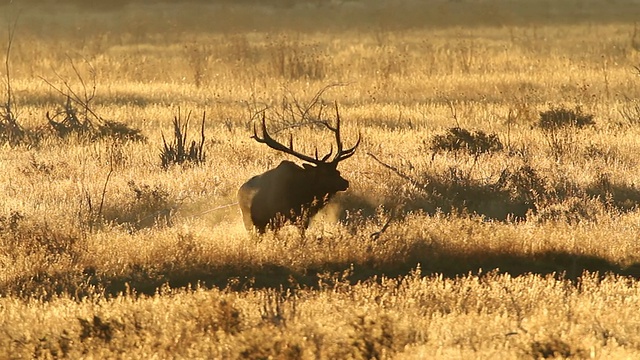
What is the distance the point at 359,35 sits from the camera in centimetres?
4262

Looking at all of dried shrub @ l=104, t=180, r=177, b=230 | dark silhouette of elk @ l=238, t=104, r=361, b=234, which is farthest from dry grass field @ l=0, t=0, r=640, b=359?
dark silhouette of elk @ l=238, t=104, r=361, b=234

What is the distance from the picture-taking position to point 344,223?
12594 millimetres

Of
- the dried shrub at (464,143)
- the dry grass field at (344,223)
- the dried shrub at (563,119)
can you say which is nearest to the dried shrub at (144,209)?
the dry grass field at (344,223)

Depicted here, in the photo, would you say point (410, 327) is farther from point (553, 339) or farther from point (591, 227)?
point (591, 227)

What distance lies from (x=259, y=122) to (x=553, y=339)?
13304 millimetres

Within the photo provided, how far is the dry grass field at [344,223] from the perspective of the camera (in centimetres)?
820

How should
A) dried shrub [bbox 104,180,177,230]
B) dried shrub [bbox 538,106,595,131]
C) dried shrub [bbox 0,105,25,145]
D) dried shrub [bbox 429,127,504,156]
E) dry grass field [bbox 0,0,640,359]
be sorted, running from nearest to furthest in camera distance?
dry grass field [bbox 0,0,640,359]
dried shrub [bbox 104,180,177,230]
dried shrub [bbox 429,127,504,156]
dried shrub [bbox 0,105,25,145]
dried shrub [bbox 538,106,595,131]

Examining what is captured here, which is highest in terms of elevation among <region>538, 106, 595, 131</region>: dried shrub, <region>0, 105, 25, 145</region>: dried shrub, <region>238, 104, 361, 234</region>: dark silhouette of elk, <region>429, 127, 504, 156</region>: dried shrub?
<region>238, 104, 361, 234</region>: dark silhouette of elk

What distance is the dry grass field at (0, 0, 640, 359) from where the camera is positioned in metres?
8.20

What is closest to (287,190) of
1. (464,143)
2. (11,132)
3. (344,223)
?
(344,223)

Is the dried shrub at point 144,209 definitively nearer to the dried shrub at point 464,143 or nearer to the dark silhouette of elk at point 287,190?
the dark silhouette of elk at point 287,190

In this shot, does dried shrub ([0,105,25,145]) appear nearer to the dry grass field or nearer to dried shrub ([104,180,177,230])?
the dry grass field

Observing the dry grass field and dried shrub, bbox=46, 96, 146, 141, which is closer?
the dry grass field

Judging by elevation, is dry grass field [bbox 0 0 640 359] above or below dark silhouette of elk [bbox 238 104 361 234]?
below
